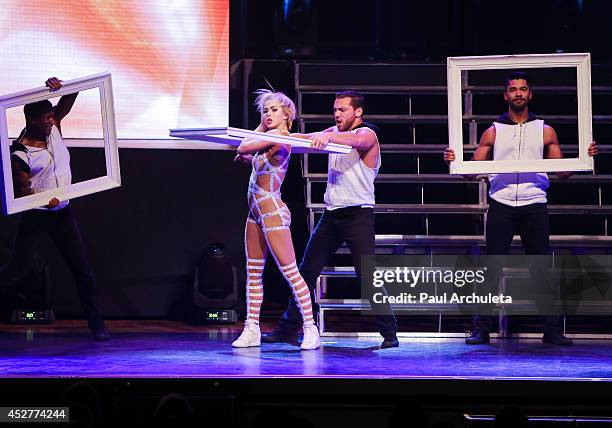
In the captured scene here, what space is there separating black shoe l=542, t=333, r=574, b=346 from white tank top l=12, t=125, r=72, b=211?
3.72 metres

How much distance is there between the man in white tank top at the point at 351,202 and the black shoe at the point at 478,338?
0.59 metres

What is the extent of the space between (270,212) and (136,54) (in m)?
2.87

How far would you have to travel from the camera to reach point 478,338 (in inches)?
264

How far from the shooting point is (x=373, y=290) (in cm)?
654

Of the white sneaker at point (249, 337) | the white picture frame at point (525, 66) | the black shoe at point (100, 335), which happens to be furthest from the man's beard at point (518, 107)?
the black shoe at point (100, 335)

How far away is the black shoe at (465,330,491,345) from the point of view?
6.69 meters

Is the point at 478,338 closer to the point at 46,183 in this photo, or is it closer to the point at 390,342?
the point at 390,342

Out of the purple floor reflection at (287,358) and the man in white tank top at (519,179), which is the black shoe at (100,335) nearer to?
the purple floor reflection at (287,358)

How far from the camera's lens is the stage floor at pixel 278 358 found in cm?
492

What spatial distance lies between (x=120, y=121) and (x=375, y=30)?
2863mm

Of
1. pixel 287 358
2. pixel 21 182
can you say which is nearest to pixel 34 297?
pixel 21 182
